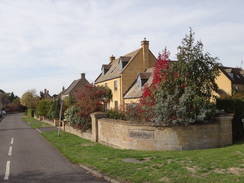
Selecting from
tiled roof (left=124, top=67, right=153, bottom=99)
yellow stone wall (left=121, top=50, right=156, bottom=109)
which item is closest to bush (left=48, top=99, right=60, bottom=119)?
yellow stone wall (left=121, top=50, right=156, bottom=109)

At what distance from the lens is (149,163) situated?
9844 millimetres

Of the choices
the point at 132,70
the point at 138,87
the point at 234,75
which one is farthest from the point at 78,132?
the point at 234,75

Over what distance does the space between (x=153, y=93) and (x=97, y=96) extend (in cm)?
989

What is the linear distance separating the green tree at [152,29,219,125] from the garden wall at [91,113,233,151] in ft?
1.76

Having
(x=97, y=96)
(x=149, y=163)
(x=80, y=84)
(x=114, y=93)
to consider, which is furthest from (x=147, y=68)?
(x=80, y=84)

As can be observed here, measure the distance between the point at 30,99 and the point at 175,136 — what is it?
245ft

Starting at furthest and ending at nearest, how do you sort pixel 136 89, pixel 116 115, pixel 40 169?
pixel 136 89
pixel 116 115
pixel 40 169

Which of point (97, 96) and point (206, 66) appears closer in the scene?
point (206, 66)

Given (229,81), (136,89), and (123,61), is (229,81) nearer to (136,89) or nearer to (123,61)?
(123,61)

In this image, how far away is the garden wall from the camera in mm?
12750

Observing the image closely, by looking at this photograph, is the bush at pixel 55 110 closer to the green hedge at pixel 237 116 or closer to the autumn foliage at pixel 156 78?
the autumn foliage at pixel 156 78

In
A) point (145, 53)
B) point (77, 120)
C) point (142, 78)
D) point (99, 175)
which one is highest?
point (145, 53)

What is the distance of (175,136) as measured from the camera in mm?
12742

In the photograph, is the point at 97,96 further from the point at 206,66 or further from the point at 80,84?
the point at 80,84
